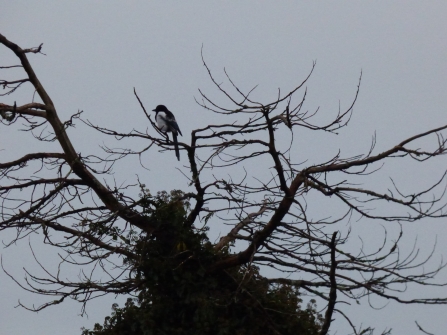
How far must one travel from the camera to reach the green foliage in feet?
19.0

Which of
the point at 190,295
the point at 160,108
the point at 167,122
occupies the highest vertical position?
the point at 160,108

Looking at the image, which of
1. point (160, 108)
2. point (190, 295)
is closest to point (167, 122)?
point (160, 108)

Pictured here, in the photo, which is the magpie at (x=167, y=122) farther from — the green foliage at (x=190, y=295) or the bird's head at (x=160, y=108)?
the green foliage at (x=190, y=295)

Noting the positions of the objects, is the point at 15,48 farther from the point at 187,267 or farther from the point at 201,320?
the point at 201,320

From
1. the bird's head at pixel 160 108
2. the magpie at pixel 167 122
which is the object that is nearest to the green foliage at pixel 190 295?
the magpie at pixel 167 122

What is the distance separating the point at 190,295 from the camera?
5.94 metres

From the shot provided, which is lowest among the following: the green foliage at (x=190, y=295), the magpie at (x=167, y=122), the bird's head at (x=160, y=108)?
the green foliage at (x=190, y=295)

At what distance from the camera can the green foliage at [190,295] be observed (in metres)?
5.79

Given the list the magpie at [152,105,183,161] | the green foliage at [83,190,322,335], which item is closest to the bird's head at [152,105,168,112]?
the magpie at [152,105,183,161]

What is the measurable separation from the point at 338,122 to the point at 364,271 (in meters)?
1.18

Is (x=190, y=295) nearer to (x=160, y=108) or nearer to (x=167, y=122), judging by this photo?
(x=167, y=122)

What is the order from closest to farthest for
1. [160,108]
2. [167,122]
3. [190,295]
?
[190,295] < [167,122] < [160,108]

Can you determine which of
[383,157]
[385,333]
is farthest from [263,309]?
[383,157]

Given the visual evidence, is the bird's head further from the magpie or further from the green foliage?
the green foliage
